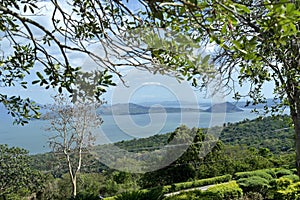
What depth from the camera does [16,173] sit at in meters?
7.92

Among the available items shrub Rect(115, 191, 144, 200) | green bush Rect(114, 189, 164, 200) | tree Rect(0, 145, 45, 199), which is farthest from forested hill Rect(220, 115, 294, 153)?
tree Rect(0, 145, 45, 199)

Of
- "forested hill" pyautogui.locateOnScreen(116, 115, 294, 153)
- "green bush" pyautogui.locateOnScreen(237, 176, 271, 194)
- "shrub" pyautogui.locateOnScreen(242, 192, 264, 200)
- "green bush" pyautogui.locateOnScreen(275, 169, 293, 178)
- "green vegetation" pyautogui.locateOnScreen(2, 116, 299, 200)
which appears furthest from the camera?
"forested hill" pyautogui.locateOnScreen(116, 115, 294, 153)

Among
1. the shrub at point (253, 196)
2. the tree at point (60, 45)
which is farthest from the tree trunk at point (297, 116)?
the tree at point (60, 45)

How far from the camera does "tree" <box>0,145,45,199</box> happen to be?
7.76 m

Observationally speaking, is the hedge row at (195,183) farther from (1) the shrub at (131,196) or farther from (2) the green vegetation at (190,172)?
(1) the shrub at (131,196)

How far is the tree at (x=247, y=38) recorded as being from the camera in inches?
31.8

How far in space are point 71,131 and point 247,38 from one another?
804 cm

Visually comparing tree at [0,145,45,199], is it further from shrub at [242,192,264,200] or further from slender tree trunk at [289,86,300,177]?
slender tree trunk at [289,86,300,177]

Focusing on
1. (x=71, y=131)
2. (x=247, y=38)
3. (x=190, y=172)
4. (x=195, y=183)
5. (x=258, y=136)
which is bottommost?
(x=195, y=183)

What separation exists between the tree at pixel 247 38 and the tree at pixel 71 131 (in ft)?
14.4

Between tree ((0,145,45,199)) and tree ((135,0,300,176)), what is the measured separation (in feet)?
20.3

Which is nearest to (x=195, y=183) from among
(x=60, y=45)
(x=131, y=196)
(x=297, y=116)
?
(x=131, y=196)

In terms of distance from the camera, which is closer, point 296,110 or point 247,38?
point 247,38

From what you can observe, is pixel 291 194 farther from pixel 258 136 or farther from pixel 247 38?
pixel 258 136
